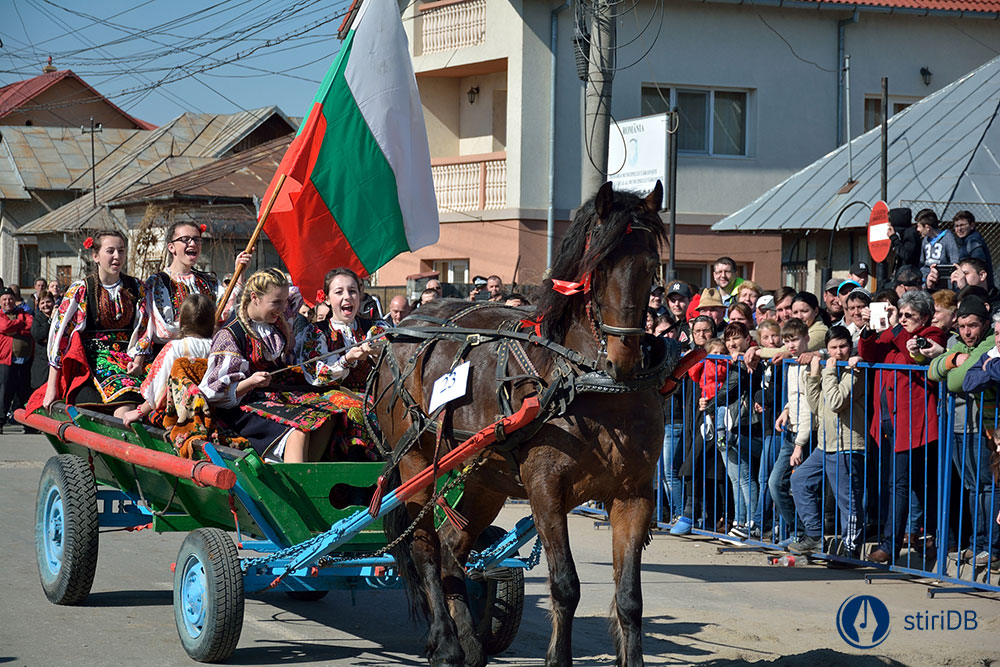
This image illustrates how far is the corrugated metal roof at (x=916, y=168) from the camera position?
15.9 meters

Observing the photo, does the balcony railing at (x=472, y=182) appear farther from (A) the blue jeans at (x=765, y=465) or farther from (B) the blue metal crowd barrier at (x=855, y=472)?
(A) the blue jeans at (x=765, y=465)

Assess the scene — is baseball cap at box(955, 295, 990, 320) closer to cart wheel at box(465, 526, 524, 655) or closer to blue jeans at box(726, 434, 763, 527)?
blue jeans at box(726, 434, 763, 527)

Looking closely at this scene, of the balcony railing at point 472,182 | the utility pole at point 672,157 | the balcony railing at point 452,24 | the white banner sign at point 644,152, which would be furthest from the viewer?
the balcony railing at point 452,24

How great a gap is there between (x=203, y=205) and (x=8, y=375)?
1039 centimetres

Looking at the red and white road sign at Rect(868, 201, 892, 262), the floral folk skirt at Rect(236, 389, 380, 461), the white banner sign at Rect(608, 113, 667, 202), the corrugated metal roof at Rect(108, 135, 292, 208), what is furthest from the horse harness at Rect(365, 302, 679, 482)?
the corrugated metal roof at Rect(108, 135, 292, 208)

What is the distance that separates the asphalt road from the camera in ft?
20.5

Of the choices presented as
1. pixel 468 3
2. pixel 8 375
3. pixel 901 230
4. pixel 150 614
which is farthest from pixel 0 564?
pixel 468 3

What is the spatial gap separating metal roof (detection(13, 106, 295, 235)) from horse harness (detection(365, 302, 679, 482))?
31.3 metres

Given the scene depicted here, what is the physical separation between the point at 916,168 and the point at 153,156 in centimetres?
3507

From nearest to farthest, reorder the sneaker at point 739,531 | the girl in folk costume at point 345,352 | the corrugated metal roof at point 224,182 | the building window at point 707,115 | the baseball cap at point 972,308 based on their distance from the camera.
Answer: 1. the girl in folk costume at point 345,352
2. the baseball cap at point 972,308
3. the sneaker at point 739,531
4. the building window at point 707,115
5. the corrugated metal roof at point 224,182

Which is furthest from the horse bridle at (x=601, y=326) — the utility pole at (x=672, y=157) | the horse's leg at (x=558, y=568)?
the utility pole at (x=672, y=157)

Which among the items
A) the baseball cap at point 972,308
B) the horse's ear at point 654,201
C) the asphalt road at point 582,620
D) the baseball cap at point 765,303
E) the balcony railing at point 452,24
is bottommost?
the asphalt road at point 582,620

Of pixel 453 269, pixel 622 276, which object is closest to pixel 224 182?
pixel 453 269

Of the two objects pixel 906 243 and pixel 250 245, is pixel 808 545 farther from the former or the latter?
pixel 906 243
